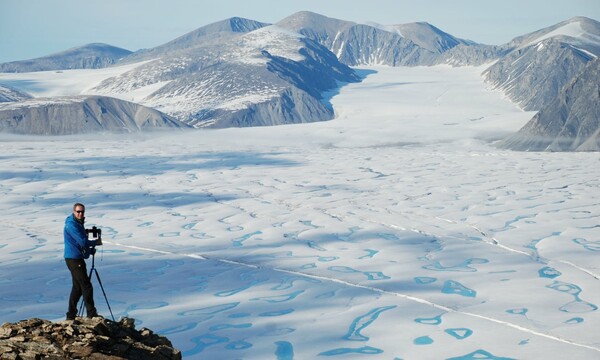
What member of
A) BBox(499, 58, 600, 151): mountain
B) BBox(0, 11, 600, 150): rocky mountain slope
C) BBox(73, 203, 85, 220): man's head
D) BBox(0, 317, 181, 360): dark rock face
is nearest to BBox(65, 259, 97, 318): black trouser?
BBox(73, 203, 85, 220): man's head

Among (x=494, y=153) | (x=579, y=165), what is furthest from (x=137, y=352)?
(x=494, y=153)

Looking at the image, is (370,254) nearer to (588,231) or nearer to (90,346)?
(588,231)

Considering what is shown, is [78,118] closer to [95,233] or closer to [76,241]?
[95,233]

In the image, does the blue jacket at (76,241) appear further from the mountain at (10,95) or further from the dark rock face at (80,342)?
the mountain at (10,95)

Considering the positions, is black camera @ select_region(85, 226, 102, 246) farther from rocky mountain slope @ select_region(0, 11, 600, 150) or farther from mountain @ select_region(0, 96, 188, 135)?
mountain @ select_region(0, 96, 188, 135)

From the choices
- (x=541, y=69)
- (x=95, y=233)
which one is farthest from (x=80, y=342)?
(x=541, y=69)

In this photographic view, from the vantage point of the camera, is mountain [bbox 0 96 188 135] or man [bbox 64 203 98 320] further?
mountain [bbox 0 96 188 135]

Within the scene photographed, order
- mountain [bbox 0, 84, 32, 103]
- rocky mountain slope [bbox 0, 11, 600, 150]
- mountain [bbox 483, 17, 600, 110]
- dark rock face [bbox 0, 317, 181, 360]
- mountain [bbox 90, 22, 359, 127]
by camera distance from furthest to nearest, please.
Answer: mountain [bbox 483, 17, 600, 110], mountain [bbox 0, 84, 32, 103], mountain [bbox 90, 22, 359, 127], rocky mountain slope [bbox 0, 11, 600, 150], dark rock face [bbox 0, 317, 181, 360]

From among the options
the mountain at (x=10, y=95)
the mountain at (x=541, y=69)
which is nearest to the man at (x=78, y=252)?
the mountain at (x=541, y=69)
